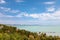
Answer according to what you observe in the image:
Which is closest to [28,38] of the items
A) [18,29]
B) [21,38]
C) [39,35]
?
[21,38]

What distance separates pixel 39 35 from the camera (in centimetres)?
1311

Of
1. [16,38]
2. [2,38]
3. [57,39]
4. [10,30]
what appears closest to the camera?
[2,38]

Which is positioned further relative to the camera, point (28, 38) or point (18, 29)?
point (18, 29)

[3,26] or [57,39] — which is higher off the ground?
[3,26]

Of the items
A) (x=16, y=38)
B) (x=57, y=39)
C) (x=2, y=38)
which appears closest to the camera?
(x=2, y=38)

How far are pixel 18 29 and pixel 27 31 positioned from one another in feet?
2.57

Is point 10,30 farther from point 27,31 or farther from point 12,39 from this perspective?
point 12,39

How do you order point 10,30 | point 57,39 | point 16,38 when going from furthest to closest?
1. point 10,30
2. point 57,39
3. point 16,38

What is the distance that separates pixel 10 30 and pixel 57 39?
10.8ft

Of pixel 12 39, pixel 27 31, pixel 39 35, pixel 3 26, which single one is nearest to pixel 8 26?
pixel 3 26

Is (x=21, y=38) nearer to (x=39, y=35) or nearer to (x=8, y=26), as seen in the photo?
(x=39, y=35)

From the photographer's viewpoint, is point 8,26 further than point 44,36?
Yes

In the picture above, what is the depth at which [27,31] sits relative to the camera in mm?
13922

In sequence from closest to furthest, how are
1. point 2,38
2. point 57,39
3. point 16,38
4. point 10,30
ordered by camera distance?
1. point 2,38
2. point 16,38
3. point 57,39
4. point 10,30
